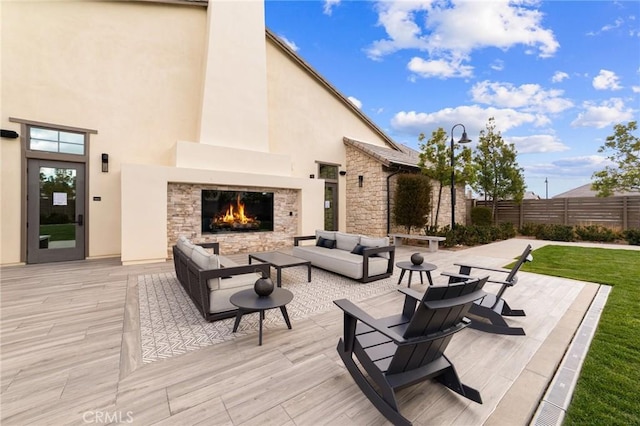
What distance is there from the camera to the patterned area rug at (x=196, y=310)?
2915 mm

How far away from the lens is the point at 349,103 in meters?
12.6

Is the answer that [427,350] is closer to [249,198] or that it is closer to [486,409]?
[486,409]

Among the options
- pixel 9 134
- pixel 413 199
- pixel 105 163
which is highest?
pixel 9 134

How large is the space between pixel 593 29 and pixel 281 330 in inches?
493

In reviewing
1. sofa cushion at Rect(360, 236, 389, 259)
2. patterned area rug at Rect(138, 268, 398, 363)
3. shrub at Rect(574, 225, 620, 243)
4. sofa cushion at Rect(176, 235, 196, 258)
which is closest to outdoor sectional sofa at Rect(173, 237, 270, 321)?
patterned area rug at Rect(138, 268, 398, 363)

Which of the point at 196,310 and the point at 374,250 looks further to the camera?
the point at 374,250

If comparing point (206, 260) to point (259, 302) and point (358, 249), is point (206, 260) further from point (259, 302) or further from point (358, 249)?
point (358, 249)

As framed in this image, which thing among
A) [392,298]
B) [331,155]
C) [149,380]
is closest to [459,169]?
[331,155]

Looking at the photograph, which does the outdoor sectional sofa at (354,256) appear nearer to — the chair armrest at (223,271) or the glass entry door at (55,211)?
the chair armrest at (223,271)

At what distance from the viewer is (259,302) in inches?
116

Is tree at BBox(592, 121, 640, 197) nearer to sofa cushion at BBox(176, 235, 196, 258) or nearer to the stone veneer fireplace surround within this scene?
the stone veneer fireplace surround

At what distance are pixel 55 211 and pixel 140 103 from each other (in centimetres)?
379

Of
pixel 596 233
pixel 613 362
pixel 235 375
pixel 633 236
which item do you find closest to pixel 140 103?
pixel 235 375

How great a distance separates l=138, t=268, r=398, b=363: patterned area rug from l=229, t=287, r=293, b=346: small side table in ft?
1.02
